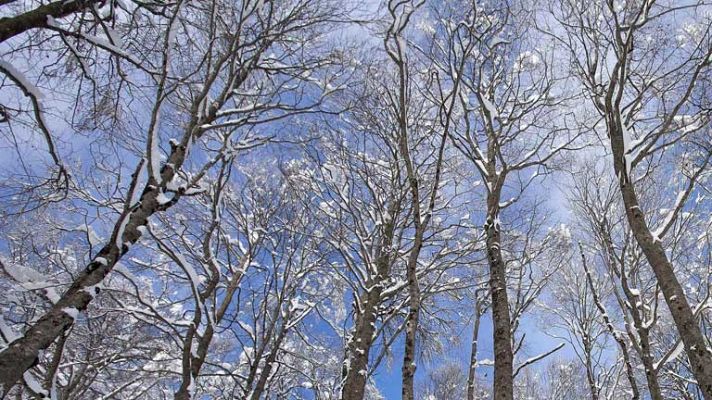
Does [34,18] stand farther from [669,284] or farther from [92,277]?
[669,284]

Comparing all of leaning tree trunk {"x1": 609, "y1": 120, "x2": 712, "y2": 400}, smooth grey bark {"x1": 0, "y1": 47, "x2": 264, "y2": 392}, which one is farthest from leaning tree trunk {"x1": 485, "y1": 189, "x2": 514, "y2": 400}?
smooth grey bark {"x1": 0, "y1": 47, "x2": 264, "y2": 392}

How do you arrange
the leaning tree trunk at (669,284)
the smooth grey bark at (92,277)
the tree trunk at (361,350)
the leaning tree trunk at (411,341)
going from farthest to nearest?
the tree trunk at (361,350) → the leaning tree trunk at (669,284) → the leaning tree trunk at (411,341) → the smooth grey bark at (92,277)

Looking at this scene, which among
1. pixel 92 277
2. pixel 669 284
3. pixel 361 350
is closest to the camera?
pixel 92 277

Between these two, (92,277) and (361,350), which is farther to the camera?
(361,350)

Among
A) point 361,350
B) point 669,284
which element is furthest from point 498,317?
point 361,350

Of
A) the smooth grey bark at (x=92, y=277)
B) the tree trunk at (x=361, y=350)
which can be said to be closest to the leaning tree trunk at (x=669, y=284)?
the tree trunk at (x=361, y=350)

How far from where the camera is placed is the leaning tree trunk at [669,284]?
407 cm

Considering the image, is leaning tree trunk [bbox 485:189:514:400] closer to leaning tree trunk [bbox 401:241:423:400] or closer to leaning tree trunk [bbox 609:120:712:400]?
leaning tree trunk [bbox 401:241:423:400]

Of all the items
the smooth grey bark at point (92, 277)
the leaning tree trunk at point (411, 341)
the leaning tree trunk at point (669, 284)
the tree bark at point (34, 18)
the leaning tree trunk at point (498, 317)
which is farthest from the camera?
the leaning tree trunk at point (498, 317)

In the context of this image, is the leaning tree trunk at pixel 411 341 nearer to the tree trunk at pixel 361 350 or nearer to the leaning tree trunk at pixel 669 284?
the tree trunk at pixel 361 350

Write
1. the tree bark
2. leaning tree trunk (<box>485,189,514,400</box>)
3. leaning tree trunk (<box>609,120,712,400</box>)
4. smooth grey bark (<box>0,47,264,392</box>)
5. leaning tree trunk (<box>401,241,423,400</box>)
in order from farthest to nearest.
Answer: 1. leaning tree trunk (<box>485,189,514,400</box>)
2. leaning tree trunk (<box>609,120,712,400</box>)
3. leaning tree trunk (<box>401,241,423,400</box>)
4. the tree bark
5. smooth grey bark (<box>0,47,264,392</box>)

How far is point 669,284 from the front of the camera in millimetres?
4520

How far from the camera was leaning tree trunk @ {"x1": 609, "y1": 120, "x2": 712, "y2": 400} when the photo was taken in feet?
13.4

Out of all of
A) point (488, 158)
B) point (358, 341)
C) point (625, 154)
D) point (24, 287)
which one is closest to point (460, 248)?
point (488, 158)
